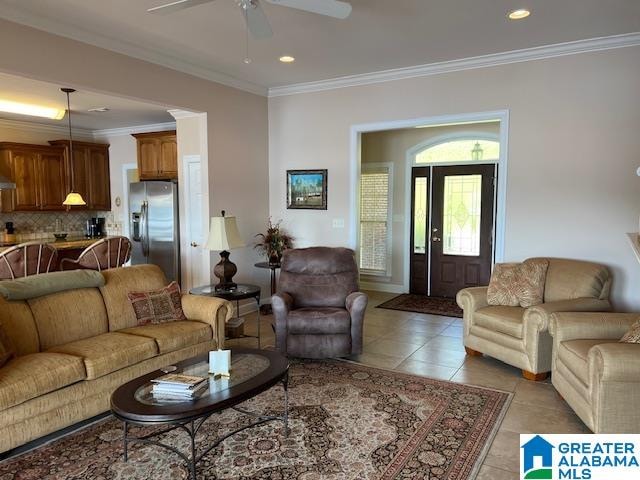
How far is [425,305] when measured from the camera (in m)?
6.42

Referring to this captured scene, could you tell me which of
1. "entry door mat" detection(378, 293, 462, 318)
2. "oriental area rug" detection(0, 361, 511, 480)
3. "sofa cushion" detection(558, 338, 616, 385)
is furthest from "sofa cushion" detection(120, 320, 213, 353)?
"entry door mat" detection(378, 293, 462, 318)

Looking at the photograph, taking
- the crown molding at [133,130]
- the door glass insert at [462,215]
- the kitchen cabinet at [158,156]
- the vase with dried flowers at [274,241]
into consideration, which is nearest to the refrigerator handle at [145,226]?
the kitchen cabinet at [158,156]

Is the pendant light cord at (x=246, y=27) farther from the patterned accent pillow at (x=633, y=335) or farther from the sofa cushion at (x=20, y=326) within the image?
the patterned accent pillow at (x=633, y=335)

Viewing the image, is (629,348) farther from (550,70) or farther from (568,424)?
(550,70)

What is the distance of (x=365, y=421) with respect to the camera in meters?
3.03

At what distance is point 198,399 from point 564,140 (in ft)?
13.8

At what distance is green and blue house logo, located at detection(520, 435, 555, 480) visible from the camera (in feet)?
7.87

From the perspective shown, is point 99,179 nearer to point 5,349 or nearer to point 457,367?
point 5,349

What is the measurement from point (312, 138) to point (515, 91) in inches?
99.2

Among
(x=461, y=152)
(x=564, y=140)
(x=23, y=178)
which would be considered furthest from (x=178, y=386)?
(x=23, y=178)

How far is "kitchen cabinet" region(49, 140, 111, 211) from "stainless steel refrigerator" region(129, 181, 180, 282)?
150cm

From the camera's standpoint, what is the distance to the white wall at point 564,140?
4.32 m

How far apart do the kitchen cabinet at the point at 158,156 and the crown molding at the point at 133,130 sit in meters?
0.68

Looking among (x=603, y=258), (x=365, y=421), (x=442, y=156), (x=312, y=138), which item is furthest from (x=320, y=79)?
(x=365, y=421)
